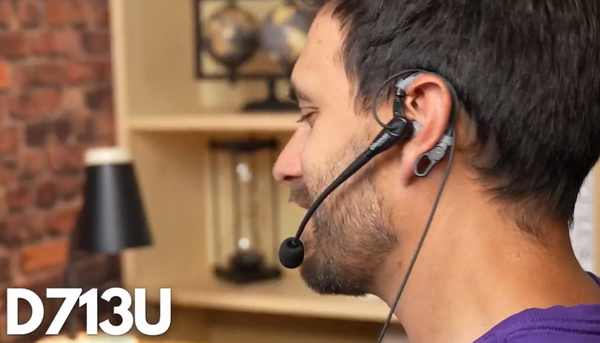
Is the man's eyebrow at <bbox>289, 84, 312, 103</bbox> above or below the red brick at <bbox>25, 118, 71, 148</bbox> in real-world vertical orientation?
above

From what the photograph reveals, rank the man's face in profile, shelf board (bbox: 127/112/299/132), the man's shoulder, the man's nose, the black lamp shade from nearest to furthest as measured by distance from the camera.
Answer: the man's shoulder < the man's face in profile < the man's nose < the black lamp shade < shelf board (bbox: 127/112/299/132)

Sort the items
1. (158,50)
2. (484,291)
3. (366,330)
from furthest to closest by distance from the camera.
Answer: (366,330), (158,50), (484,291)

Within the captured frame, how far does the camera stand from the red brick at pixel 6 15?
1787mm

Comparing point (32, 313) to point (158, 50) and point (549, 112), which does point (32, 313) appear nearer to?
point (158, 50)

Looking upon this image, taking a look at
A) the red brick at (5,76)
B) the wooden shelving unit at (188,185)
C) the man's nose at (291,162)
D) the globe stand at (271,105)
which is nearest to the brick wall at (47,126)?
the red brick at (5,76)

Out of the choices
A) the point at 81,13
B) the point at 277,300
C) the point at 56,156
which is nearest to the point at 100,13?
the point at 81,13

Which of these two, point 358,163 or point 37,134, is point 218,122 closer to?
point 37,134

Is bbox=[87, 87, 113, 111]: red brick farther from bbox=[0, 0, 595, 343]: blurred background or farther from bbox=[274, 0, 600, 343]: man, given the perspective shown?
bbox=[274, 0, 600, 343]: man

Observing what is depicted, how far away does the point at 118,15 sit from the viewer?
179cm

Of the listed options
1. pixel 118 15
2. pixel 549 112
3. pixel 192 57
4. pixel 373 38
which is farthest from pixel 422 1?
pixel 192 57

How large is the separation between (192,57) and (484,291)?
137 centimetres

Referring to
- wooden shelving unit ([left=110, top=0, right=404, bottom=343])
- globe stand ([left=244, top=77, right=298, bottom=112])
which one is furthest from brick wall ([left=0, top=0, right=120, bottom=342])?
globe stand ([left=244, top=77, right=298, bottom=112])

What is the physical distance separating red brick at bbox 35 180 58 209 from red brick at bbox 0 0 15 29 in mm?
373

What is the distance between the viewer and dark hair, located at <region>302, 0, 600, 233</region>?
0.80 meters
